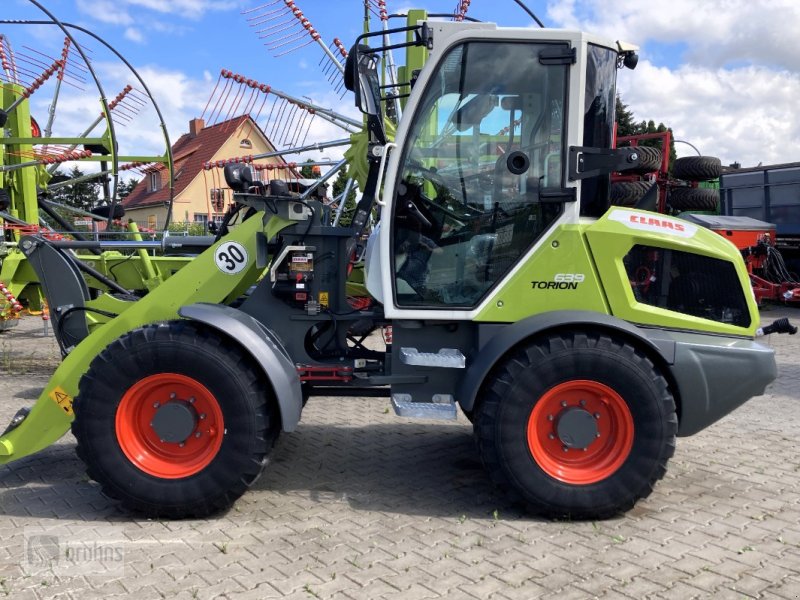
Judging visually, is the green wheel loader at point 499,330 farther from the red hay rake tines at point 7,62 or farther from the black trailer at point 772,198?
the black trailer at point 772,198

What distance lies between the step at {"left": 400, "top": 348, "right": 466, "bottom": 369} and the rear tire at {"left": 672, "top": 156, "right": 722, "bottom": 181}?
1261 centimetres

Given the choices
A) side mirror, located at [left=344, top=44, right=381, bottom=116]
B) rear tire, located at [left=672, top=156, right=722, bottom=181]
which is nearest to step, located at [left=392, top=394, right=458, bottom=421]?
side mirror, located at [left=344, top=44, right=381, bottom=116]

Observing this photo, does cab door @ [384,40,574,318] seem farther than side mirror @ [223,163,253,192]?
No

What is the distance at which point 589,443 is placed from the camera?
374 centimetres

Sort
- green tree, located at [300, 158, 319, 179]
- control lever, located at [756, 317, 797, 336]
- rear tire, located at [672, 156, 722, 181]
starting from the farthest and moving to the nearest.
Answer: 1. rear tire, located at [672, 156, 722, 181]
2. green tree, located at [300, 158, 319, 179]
3. control lever, located at [756, 317, 797, 336]

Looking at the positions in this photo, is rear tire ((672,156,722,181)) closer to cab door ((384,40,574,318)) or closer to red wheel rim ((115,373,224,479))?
cab door ((384,40,574,318))

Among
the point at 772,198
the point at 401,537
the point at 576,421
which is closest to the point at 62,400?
the point at 401,537

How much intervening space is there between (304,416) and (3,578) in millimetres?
3091

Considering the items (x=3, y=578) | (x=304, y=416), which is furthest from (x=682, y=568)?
(x=304, y=416)

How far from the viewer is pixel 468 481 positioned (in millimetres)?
4355

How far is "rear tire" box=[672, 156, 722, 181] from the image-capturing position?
14.6 meters

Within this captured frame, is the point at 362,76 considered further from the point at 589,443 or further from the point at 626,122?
the point at 626,122

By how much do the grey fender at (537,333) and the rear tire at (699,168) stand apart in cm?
1226

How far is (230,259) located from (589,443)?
2327 mm
